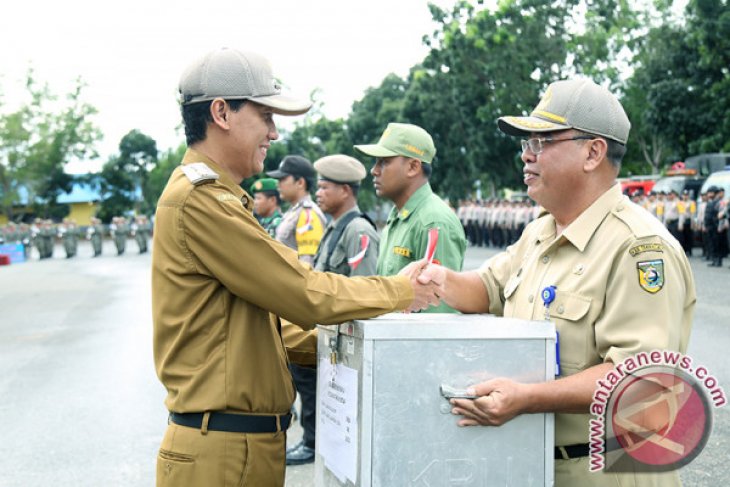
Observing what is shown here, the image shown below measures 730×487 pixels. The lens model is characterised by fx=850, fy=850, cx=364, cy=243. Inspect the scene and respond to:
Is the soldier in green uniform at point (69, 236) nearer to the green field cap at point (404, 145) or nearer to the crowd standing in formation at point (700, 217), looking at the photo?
the crowd standing in formation at point (700, 217)

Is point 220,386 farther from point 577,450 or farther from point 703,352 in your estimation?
point 703,352

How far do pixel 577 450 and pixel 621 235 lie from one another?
63 cm

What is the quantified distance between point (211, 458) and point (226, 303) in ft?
1.56

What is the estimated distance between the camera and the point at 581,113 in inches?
102

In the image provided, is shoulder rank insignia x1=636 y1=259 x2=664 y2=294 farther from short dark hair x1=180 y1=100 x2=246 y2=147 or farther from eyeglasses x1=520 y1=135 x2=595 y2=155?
short dark hair x1=180 y1=100 x2=246 y2=147

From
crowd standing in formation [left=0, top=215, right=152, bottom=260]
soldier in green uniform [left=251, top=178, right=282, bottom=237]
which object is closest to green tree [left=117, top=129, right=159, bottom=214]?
crowd standing in formation [left=0, top=215, right=152, bottom=260]

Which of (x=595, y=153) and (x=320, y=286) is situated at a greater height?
(x=595, y=153)

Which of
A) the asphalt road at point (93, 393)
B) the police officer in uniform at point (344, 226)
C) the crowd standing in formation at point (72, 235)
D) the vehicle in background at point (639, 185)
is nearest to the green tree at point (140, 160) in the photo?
the crowd standing in formation at point (72, 235)

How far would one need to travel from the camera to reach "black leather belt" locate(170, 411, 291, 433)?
261 cm

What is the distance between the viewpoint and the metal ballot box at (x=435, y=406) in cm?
217

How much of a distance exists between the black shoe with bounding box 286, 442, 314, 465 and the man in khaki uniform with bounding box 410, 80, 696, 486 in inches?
130

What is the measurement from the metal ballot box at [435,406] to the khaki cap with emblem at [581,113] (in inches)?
27.0

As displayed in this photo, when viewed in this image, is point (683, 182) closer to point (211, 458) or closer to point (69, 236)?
point (69, 236)

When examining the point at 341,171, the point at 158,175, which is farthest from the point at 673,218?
the point at 158,175
